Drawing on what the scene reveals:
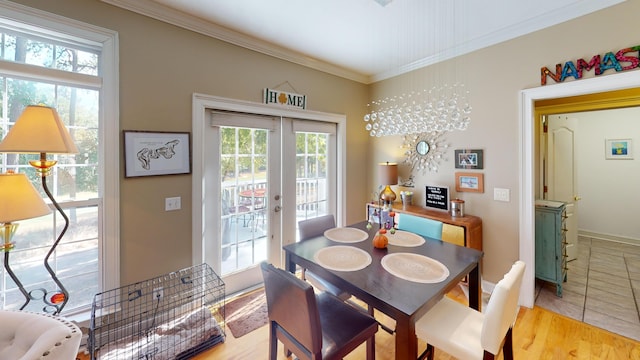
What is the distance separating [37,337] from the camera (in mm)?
1070

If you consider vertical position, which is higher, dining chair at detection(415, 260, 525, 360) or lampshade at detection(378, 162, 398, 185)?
lampshade at detection(378, 162, 398, 185)

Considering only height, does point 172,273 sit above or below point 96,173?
below

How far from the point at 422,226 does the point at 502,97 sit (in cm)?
155

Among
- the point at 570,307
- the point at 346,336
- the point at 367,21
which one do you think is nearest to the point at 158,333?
the point at 346,336

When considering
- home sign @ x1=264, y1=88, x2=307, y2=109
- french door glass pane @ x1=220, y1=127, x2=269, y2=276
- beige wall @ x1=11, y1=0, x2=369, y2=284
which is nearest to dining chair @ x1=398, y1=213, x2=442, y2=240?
french door glass pane @ x1=220, y1=127, x2=269, y2=276

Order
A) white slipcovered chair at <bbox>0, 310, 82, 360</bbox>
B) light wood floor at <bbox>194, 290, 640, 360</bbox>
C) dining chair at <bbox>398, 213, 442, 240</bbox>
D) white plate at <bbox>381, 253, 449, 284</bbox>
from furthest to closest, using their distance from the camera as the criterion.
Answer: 1. dining chair at <bbox>398, 213, 442, 240</bbox>
2. light wood floor at <bbox>194, 290, 640, 360</bbox>
3. white plate at <bbox>381, 253, 449, 284</bbox>
4. white slipcovered chair at <bbox>0, 310, 82, 360</bbox>

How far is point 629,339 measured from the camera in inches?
76.4

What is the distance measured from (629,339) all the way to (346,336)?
236 cm

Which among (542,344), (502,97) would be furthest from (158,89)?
(542,344)

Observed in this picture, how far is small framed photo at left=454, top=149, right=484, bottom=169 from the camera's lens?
106 inches

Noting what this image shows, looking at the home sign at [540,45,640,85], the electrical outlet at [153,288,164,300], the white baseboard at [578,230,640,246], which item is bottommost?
the white baseboard at [578,230,640,246]

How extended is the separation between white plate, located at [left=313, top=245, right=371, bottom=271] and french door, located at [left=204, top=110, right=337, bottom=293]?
124 cm

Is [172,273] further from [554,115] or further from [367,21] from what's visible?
[554,115]

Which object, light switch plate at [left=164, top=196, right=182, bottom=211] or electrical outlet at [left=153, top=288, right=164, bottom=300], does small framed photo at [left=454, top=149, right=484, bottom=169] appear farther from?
electrical outlet at [left=153, top=288, right=164, bottom=300]
